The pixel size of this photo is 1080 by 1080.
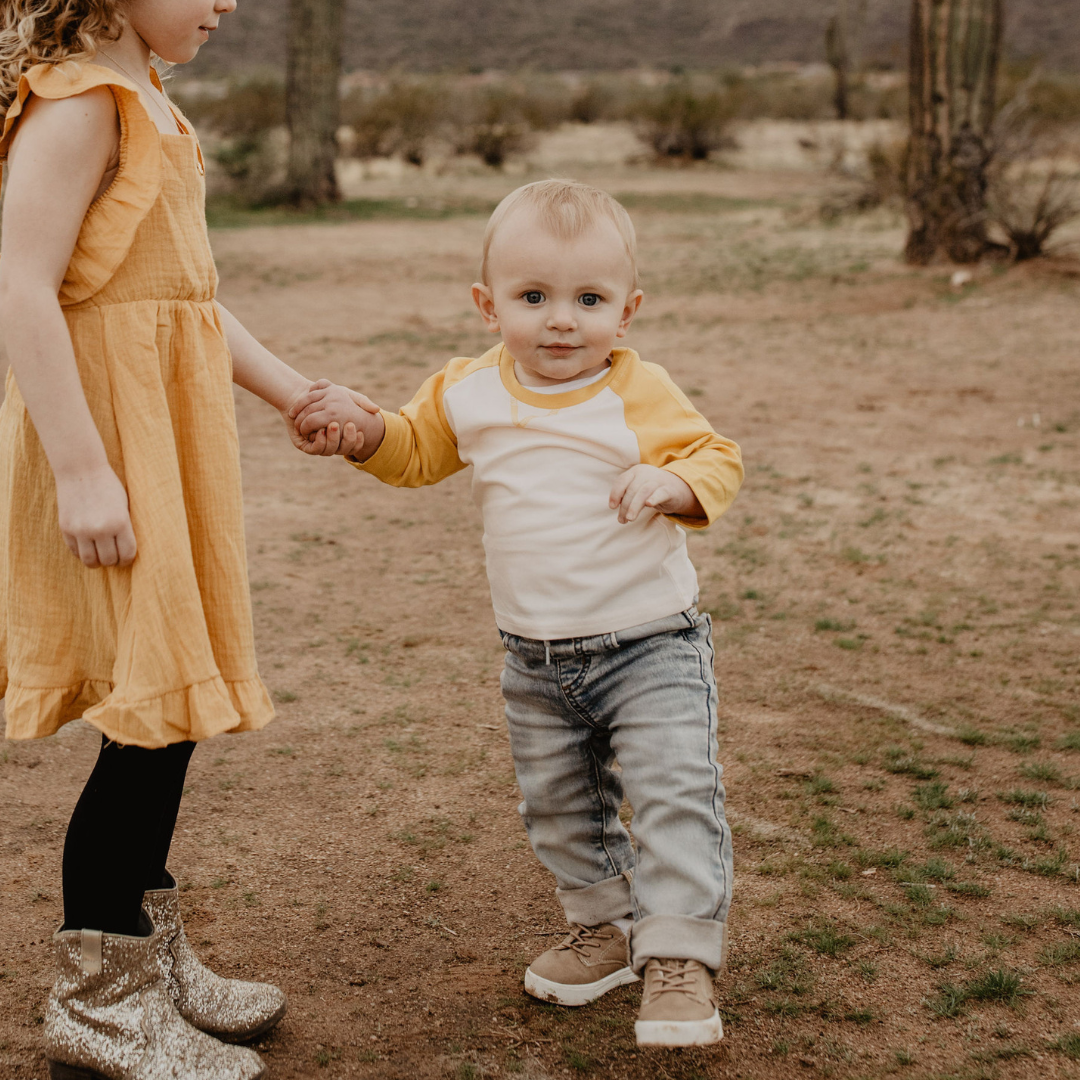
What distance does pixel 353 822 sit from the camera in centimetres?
265

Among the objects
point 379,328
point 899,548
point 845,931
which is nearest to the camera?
point 845,931

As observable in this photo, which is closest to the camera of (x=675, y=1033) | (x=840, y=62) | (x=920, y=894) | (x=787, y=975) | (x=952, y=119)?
(x=675, y=1033)

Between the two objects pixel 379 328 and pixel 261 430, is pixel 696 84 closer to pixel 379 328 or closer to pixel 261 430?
pixel 379 328

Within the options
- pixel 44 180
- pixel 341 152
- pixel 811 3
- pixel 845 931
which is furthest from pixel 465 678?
pixel 811 3

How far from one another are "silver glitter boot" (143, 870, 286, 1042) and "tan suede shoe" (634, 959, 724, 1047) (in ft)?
2.02

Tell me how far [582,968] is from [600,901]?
0.11 m

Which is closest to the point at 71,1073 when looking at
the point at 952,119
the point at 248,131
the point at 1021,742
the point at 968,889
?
the point at 968,889

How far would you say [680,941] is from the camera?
1765 mm

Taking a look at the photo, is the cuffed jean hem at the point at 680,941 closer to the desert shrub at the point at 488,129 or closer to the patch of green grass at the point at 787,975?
the patch of green grass at the point at 787,975

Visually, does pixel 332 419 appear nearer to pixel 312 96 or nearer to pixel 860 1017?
pixel 860 1017

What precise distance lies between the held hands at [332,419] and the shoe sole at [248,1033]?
88 cm

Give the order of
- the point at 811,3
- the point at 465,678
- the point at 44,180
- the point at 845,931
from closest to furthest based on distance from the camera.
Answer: the point at 44,180
the point at 845,931
the point at 465,678
the point at 811,3

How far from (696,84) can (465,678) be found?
139 ft

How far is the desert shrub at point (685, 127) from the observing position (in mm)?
23812
